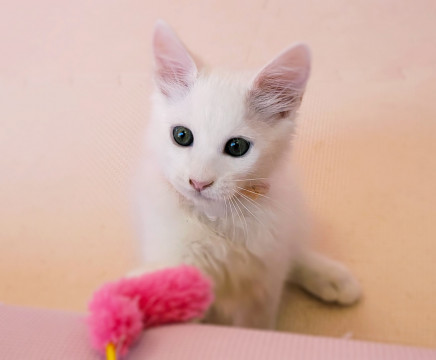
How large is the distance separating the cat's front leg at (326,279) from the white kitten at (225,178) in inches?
4.7

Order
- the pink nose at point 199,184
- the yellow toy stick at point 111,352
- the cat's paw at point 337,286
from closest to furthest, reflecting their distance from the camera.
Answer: the yellow toy stick at point 111,352
the pink nose at point 199,184
the cat's paw at point 337,286

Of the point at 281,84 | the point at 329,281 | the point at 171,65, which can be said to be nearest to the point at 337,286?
the point at 329,281

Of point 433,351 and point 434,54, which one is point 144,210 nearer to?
point 433,351

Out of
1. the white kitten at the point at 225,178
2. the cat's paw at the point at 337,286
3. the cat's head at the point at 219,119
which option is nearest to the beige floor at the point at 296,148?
the cat's paw at the point at 337,286

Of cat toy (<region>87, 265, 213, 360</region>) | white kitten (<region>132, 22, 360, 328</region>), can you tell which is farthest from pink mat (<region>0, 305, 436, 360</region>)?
white kitten (<region>132, 22, 360, 328</region>)

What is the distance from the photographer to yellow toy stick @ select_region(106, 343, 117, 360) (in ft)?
2.38

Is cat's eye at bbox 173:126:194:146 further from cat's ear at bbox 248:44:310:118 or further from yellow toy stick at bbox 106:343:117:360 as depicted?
yellow toy stick at bbox 106:343:117:360

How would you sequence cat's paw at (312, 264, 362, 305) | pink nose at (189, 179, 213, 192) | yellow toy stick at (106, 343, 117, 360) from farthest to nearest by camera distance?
cat's paw at (312, 264, 362, 305) → pink nose at (189, 179, 213, 192) → yellow toy stick at (106, 343, 117, 360)

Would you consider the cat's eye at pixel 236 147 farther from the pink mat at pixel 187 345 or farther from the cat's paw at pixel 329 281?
the cat's paw at pixel 329 281

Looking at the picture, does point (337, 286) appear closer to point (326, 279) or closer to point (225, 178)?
point (326, 279)

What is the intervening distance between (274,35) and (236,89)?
1.20 metres

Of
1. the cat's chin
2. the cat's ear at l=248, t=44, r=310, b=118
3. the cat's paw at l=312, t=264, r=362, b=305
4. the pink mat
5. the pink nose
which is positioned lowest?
the cat's paw at l=312, t=264, r=362, b=305

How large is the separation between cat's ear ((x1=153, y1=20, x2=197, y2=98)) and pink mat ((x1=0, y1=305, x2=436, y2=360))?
20.9 inches

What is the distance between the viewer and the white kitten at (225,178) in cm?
95
